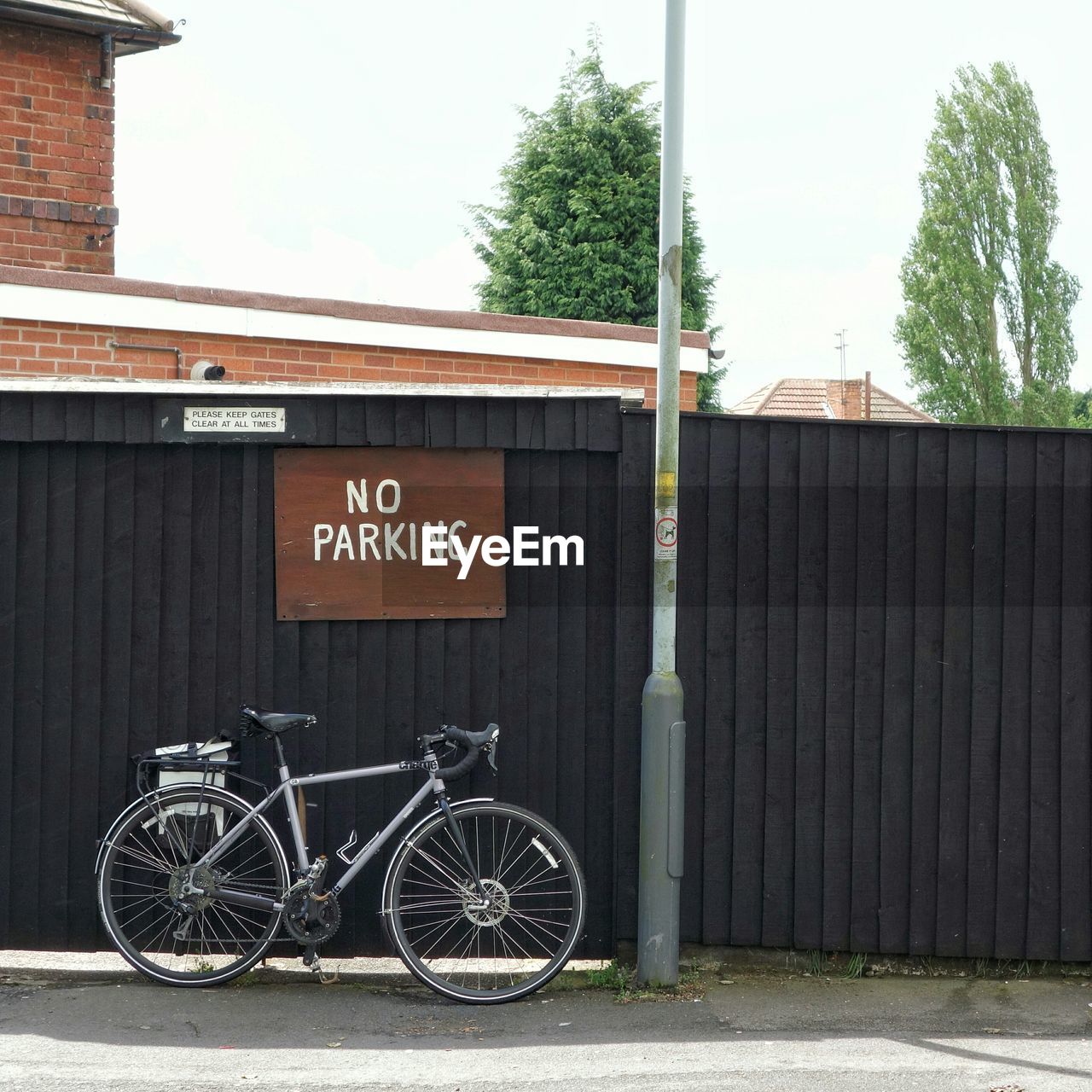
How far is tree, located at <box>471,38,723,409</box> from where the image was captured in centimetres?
2539

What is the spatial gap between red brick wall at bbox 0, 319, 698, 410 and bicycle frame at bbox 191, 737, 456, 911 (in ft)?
12.2

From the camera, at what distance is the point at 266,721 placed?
17.7 feet

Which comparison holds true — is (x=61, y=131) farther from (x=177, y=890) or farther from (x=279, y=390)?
(x=177, y=890)

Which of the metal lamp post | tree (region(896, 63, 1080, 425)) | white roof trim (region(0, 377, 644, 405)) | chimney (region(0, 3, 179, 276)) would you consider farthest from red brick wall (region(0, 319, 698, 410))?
tree (region(896, 63, 1080, 425))

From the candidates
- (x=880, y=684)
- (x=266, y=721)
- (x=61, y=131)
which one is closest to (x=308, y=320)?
(x=61, y=131)

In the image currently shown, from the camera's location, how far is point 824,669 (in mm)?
5707

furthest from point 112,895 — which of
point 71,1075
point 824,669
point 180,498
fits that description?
point 824,669

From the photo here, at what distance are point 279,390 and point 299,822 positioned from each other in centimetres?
185

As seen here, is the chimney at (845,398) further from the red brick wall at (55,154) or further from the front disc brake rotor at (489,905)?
the front disc brake rotor at (489,905)

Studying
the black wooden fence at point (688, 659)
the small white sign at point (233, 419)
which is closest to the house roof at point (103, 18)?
the black wooden fence at point (688, 659)

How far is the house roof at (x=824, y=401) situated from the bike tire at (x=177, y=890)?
110 feet

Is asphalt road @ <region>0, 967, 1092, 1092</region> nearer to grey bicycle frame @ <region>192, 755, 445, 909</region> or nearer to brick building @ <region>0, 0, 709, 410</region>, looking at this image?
grey bicycle frame @ <region>192, 755, 445, 909</region>

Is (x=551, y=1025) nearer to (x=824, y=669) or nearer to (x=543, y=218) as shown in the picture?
(x=824, y=669)

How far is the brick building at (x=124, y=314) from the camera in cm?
859
